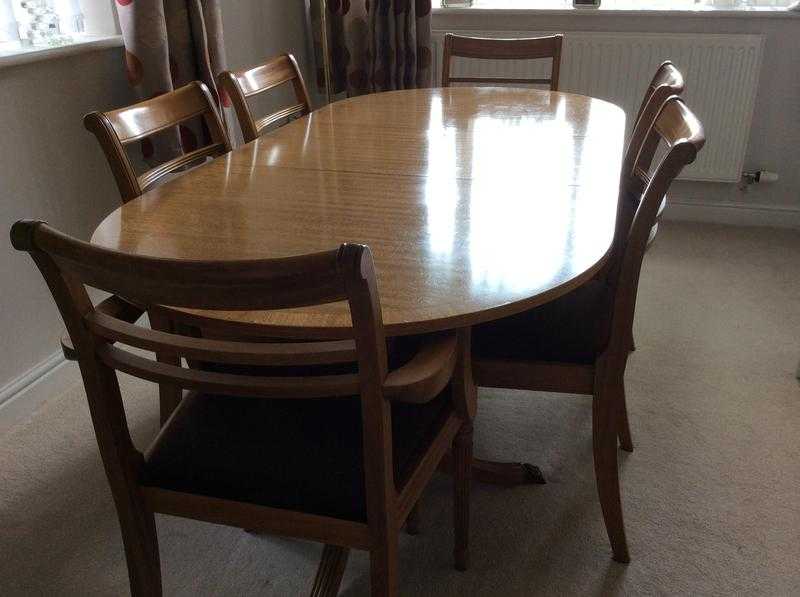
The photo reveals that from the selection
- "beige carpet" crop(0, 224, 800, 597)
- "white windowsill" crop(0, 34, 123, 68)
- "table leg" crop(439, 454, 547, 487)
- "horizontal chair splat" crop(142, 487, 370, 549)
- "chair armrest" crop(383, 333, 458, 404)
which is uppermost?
"white windowsill" crop(0, 34, 123, 68)

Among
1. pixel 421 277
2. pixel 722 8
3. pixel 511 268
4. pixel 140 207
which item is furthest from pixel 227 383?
pixel 722 8

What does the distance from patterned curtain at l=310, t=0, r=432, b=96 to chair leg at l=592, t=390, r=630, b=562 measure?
2.18 metres

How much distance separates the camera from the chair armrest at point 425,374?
2.99 ft

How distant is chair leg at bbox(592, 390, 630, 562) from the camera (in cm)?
145

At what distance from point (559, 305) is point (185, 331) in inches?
29.1

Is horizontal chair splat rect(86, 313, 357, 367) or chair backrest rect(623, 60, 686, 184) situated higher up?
chair backrest rect(623, 60, 686, 184)

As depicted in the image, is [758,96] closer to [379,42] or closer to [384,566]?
[379,42]

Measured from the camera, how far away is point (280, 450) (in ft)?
3.63

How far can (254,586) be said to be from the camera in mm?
1477

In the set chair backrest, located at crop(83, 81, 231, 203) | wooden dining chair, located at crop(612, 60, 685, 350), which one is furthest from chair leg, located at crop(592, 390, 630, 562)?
chair backrest, located at crop(83, 81, 231, 203)

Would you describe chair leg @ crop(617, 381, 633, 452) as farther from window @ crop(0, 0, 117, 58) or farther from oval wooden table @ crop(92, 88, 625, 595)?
window @ crop(0, 0, 117, 58)

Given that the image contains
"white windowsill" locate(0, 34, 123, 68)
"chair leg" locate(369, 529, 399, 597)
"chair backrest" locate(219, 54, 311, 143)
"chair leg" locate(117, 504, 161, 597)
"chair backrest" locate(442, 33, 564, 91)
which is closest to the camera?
"chair leg" locate(369, 529, 399, 597)

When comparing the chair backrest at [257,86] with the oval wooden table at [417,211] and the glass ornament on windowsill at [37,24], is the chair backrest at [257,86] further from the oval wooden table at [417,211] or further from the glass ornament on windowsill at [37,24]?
the glass ornament on windowsill at [37,24]

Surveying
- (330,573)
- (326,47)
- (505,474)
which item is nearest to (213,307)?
(330,573)
